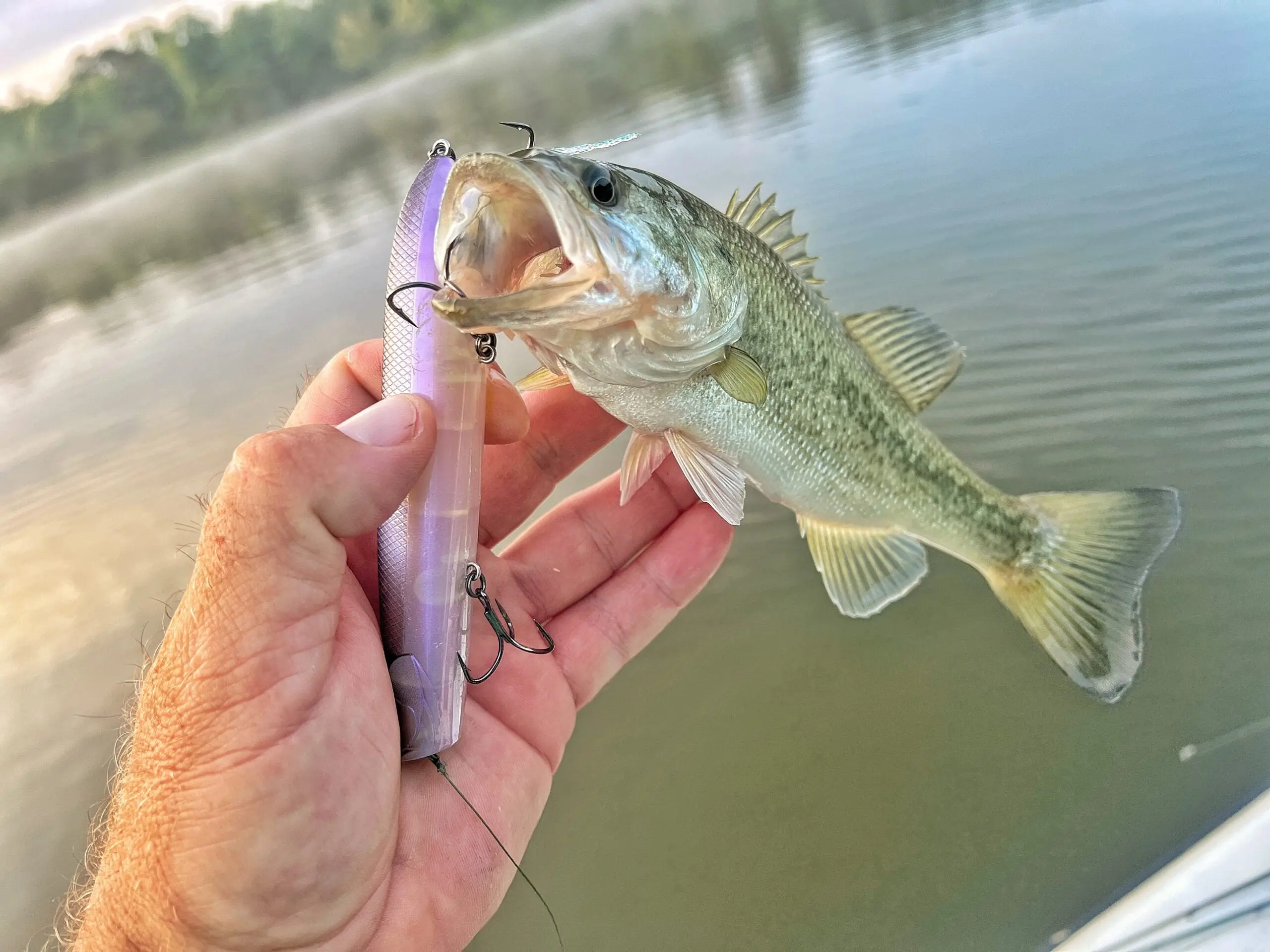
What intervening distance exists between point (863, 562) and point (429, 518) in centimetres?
159

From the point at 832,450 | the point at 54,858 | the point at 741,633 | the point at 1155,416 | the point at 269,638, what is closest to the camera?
the point at 269,638

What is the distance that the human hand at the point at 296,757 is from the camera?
155cm

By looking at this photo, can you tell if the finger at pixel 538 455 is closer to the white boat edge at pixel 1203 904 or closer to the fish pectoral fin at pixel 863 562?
the fish pectoral fin at pixel 863 562

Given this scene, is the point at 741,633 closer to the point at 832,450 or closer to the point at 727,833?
the point at 727,833

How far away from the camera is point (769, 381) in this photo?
7.30 feet

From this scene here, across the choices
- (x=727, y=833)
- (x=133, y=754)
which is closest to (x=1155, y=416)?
(x=727, y=833)

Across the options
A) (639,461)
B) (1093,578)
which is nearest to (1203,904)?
(1093,578)

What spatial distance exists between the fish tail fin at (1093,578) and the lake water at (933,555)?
1.02m

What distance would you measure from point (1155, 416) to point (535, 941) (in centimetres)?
447

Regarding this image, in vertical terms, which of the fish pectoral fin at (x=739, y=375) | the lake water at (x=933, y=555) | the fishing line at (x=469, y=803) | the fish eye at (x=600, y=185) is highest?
the fish eye at (x=600, y=185)

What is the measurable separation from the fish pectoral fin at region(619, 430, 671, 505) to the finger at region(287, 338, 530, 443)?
36cm

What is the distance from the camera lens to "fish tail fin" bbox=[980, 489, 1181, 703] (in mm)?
2439

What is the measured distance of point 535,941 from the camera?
3191 millimetres

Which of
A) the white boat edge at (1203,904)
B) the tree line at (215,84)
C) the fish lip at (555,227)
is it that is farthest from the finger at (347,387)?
the tree line at (215,84)
